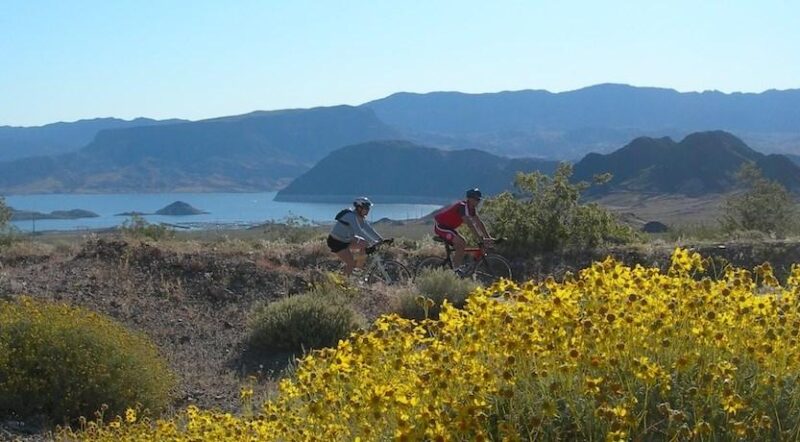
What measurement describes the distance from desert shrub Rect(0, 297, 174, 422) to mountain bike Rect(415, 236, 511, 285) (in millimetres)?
7389

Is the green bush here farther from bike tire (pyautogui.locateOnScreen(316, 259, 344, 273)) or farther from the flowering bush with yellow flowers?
the flowering bush with yellow flowers

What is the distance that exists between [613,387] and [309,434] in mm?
1323

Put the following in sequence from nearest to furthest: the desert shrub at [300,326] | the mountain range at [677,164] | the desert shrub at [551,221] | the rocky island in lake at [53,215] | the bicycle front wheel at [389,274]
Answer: the desert shrub at [300,326], the bicycle front wheel at [389,274], the desert shrub at [551,221], the rocky island in lake at [53,215], the mountain range at [677,164]

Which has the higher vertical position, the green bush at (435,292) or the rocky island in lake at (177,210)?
the green bush at (435,292)

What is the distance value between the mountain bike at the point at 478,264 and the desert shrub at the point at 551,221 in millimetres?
1079

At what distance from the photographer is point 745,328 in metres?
4.38

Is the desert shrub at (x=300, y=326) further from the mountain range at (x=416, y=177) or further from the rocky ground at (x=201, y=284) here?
the mountain range at (x=416, y=177)

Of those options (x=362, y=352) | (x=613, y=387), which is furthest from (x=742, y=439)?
(x=362, y=352)

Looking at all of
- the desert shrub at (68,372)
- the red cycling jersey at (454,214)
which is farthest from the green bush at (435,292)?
the desert shrub at (68,372)

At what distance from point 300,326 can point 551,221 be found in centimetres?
745

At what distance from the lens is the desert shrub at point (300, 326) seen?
11.2 meters

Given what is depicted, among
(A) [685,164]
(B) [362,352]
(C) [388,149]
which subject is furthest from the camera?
(C) [388,149]

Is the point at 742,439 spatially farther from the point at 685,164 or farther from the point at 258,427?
the point at 685,164

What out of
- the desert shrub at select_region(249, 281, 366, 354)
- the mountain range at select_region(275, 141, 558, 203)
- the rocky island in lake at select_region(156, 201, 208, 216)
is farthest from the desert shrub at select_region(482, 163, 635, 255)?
the mountain range at select_region(275, 141, 558, 203)
